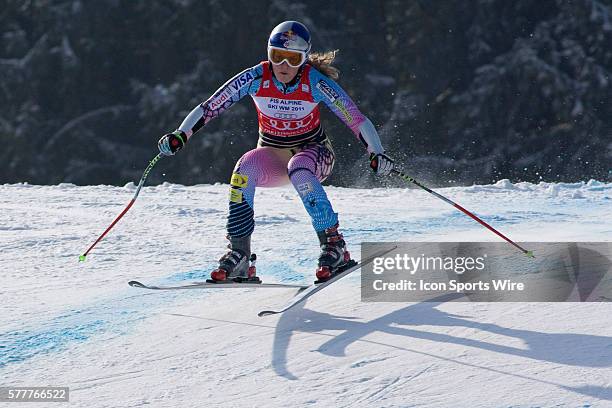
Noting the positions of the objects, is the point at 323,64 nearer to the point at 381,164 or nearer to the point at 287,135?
the point at 287,135

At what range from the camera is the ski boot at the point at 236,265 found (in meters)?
4.31

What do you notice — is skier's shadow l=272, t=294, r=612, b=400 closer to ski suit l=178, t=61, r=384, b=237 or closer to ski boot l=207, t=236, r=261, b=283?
ski boot l=207, t=236, r=261, b=283

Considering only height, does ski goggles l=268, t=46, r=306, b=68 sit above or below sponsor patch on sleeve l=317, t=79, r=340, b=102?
above

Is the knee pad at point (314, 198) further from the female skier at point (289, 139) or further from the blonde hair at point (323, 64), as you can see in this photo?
the blonde hair at point (323, 64)

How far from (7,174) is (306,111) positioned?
2243 centimetres

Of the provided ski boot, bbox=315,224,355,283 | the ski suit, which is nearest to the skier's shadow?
ski boot, bbox=315,224,355,283

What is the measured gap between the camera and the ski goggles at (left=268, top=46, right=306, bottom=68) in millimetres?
4480

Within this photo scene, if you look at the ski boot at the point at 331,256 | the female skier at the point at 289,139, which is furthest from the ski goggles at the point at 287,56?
the ski boot at the point at 331,256

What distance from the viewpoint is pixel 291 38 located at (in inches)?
175

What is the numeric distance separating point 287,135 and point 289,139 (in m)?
0.02

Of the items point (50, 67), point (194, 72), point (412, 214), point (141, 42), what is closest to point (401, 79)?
point (194, 72)

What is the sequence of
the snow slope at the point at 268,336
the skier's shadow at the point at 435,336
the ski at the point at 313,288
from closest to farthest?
the snow slope at the point at 268,336 < the skier's shadow at the point at 435,336 < the ski at the point at 313,288

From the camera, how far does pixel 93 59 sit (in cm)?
2580

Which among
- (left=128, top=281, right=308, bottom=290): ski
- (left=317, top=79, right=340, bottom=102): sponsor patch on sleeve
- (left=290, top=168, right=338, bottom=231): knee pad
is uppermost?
(left=317, top=79, right=340, bottom=102): sponsor patch on sleeve
